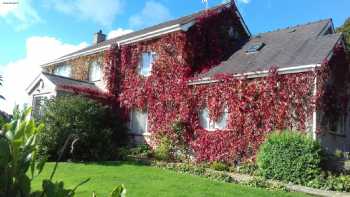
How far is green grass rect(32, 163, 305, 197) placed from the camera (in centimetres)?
1055

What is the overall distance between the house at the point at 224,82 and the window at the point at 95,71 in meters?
0.06

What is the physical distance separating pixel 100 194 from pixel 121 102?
13644mm

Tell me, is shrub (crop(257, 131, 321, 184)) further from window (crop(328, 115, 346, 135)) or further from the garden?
window (crop(328, 115, 346, 135))

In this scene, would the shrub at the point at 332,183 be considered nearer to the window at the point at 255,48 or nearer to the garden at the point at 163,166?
the garden at the point at 163,166

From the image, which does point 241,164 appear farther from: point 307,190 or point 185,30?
point 185,30

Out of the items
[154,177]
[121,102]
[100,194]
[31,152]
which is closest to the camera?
[31,152]

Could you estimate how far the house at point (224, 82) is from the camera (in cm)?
1614

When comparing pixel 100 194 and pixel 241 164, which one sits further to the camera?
pixel 241 164

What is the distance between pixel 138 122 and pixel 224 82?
6505mm

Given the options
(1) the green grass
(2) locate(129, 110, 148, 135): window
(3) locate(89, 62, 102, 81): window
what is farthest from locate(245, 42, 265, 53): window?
(3) locate(89, 62, 102, 81): window

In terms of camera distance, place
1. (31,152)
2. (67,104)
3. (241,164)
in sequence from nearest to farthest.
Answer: (31,152), (241,164), (67,104)

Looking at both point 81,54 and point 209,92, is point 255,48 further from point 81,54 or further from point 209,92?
point 81,54

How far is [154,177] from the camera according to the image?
1298 centimetres

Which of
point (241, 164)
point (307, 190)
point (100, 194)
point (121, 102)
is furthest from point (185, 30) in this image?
point (100, 194)
